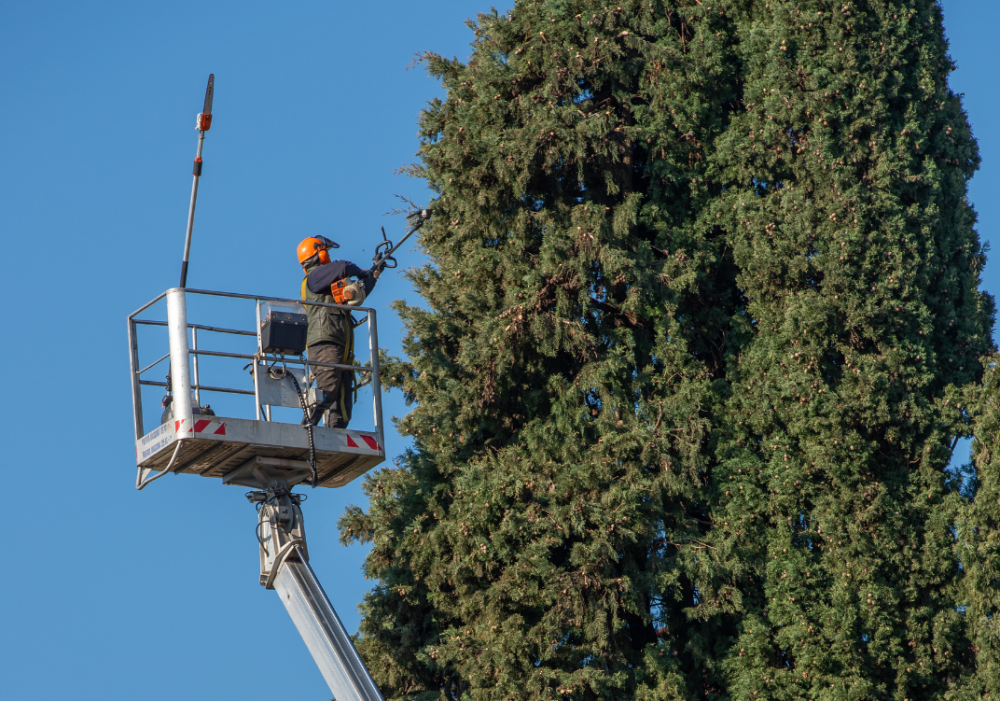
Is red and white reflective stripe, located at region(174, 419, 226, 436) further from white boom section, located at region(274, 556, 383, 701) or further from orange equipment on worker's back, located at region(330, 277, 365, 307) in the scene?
orange equipment on worker's back, located at region(330, 277, 365, 307)

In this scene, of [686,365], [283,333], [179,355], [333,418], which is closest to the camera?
[179,355]

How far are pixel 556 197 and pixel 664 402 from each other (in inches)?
112

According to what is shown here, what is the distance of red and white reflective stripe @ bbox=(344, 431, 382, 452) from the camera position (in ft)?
46.8

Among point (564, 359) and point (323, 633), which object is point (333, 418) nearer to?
point (323, 633)

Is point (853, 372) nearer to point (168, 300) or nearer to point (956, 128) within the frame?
point (956, 128)

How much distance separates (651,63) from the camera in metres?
17.3

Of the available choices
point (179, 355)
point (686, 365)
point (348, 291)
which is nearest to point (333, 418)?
point (348, 291)

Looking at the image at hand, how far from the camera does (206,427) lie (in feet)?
44.4

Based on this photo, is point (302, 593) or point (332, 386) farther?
point (332, 386)

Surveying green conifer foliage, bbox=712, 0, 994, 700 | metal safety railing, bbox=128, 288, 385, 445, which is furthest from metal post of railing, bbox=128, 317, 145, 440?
green conifer foliage, bbox=712, 0, 994, 700

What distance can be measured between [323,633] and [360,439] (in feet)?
6.43

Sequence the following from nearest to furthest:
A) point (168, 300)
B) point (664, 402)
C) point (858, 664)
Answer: point (168, 300)
point (858, 664)
point (664, 402)

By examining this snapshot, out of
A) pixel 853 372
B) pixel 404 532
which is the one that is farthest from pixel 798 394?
pixel 404 532

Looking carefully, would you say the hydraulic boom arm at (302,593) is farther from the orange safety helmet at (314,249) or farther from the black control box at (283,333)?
the orange safety helmet at (314,249)
